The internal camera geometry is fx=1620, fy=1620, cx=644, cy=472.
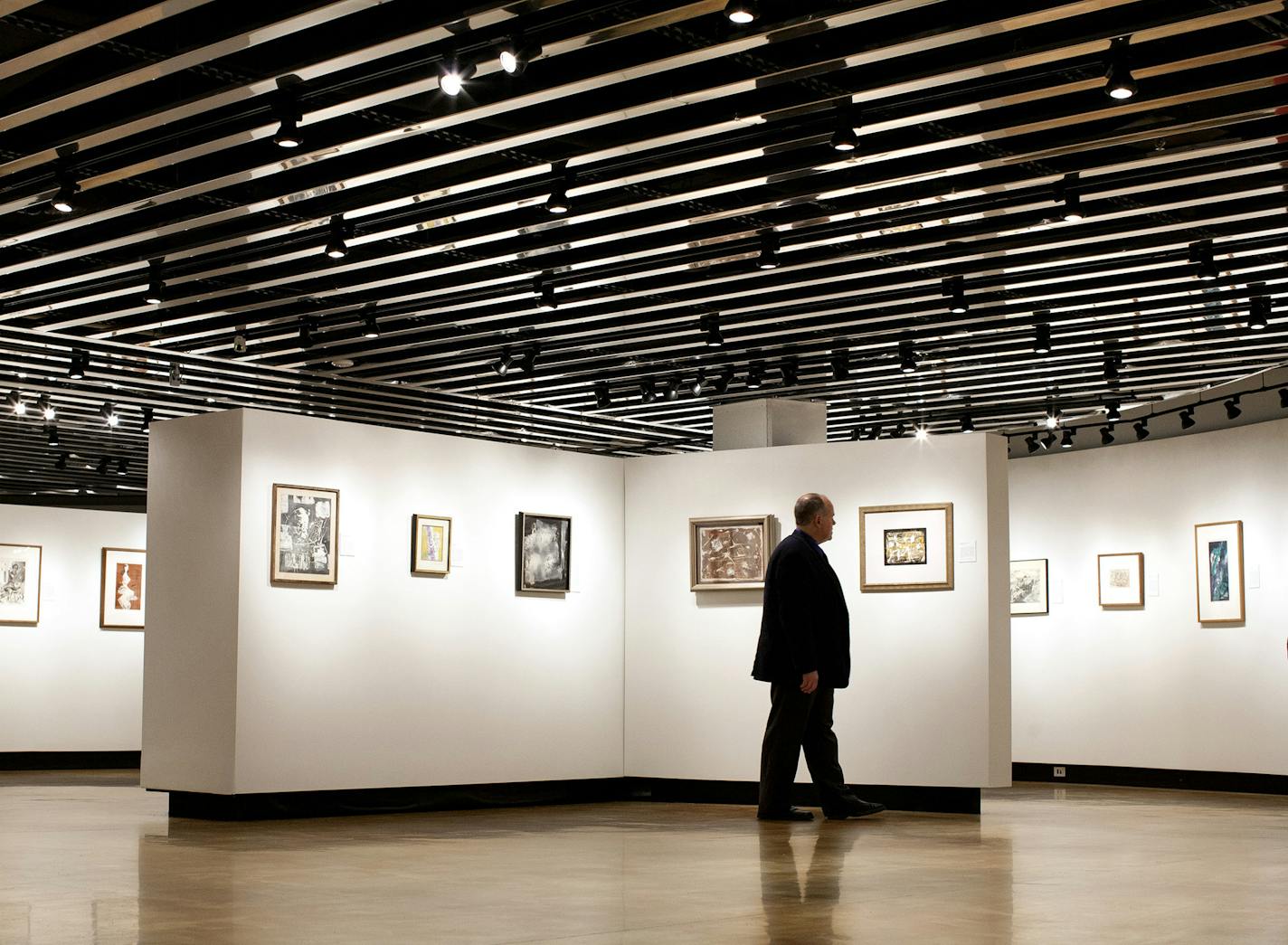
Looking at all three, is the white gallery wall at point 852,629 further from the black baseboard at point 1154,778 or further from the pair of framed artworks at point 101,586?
the pair of framed artworks at point 101,586

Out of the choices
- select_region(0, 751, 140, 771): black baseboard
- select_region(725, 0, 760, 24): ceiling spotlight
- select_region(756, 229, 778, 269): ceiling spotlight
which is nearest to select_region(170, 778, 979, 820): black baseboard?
select_region(756, 229, 778, 269): ceiling spotlight

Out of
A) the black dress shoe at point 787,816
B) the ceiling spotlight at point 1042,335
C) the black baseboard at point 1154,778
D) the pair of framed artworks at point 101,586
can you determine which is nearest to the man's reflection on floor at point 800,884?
the black dress shoe at point 787,816

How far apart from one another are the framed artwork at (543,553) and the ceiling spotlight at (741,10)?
654 centimetres

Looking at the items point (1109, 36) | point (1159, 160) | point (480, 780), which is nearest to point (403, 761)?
point (480, 780)

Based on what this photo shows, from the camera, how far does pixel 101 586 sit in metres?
18.6

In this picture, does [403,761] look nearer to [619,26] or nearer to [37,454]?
[619,26]

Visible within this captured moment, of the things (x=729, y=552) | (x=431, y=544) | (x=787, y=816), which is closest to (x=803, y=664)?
(x=787, y=816)

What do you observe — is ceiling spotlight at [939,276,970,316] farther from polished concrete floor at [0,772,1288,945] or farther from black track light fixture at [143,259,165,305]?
black track light fixture at [143,259,165,305]

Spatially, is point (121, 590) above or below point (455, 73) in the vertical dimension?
below

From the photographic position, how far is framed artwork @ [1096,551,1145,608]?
48.7 feet

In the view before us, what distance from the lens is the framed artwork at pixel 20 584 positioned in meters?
17.8

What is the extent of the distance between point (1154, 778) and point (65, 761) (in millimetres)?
11711

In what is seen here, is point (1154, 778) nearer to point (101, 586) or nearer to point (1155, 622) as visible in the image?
point (1155, 622)

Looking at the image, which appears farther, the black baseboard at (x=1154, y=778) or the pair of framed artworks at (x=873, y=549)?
the black baseboard at (x=1154, y=778)
